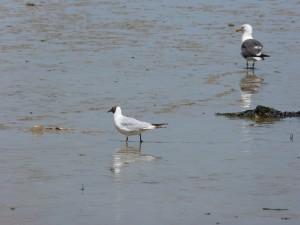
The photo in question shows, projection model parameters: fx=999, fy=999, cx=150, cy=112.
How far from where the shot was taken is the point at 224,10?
3447cm

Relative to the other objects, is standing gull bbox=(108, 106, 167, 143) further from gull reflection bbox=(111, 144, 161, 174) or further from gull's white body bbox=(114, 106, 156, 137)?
gull reflection bbox=(111, 144, 161, 174)

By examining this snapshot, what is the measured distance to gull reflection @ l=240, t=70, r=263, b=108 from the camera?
62.5 feet

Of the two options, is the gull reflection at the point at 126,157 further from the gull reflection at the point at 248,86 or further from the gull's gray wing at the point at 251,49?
the gull's gray wing at the point at 251,49

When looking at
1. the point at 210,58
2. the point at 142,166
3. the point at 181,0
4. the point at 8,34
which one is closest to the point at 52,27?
the point at 8,34

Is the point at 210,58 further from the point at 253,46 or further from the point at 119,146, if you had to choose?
the point at 119,146

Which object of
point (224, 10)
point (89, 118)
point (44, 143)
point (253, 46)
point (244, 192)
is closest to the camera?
point (244, 192)

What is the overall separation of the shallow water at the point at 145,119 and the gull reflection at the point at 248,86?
39 mm

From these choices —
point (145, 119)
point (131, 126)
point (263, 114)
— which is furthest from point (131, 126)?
point (263, 114)

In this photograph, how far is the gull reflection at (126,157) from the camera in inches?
526

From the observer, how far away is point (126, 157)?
46.1ft

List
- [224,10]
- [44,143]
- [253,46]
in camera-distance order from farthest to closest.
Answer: [224,10], [253,46], [44,143]

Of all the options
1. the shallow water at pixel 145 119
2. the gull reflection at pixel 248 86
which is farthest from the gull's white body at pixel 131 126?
the gull reflection at pixel 248 86

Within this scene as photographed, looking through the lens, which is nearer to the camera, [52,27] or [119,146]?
[119,146]

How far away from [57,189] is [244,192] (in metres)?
2.23
